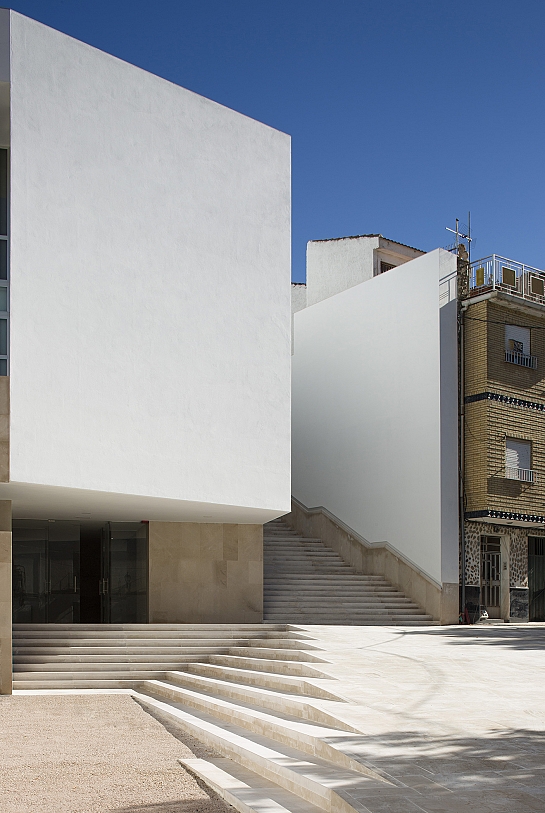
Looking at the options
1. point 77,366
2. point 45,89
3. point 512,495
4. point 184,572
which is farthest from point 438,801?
point 512,495

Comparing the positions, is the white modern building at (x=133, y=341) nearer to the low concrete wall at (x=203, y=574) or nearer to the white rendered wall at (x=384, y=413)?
the low concrete wall at (x=203, y=574)

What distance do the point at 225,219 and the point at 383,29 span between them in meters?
5.12

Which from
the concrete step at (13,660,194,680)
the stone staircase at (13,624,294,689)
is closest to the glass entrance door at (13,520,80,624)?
the stone staircase at (13,624,294,689)

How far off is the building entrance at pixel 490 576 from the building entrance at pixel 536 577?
5.07 feet

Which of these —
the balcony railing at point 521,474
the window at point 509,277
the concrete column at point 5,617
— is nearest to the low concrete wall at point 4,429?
the concrete column at point 5,617

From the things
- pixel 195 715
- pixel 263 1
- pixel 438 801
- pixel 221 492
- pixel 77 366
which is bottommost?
pixel 195 715

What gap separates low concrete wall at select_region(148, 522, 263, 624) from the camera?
1905 cm

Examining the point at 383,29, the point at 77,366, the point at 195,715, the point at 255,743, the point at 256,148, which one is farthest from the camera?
the point at 256,148

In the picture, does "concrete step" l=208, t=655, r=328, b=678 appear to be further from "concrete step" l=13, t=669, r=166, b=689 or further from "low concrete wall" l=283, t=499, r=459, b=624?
"low concrete wall" l=283, t=499, r=459, b=624

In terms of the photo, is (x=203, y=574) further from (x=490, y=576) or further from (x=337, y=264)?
(x=337, y=264)

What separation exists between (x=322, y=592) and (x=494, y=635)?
501 cm

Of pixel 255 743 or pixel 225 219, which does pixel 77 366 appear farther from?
pixel 255 743

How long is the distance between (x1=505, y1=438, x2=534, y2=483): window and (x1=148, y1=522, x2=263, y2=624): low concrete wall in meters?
7.04

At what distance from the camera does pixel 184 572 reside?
757 inches
